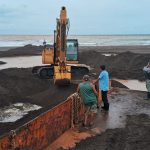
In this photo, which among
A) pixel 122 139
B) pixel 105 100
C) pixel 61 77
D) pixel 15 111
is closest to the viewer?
pixel 122 139

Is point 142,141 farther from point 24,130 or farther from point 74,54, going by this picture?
point 74,54

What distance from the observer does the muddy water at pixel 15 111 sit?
600 inches

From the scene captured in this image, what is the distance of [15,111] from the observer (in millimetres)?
16484

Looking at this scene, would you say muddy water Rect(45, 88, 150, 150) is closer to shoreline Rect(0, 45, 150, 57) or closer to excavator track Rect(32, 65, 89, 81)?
excavator track Rect(32, 65, 89, 81)

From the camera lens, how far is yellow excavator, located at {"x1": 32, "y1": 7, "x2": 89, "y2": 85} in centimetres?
2094

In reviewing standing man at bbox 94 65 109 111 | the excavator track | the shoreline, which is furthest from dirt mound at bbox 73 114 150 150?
the shoreline

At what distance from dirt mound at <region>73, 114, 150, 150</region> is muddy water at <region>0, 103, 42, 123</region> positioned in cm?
454

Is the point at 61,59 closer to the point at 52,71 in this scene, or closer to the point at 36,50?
the point at 52,71

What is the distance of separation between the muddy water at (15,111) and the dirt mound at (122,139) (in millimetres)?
4541

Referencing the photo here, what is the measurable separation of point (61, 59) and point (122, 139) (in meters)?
10.5

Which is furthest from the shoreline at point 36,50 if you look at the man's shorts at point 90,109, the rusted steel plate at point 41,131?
the rusted steel plate at point 41,131

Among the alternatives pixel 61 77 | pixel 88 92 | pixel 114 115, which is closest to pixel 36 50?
pixel 61 77

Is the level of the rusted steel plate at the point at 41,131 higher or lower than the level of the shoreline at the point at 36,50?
higher

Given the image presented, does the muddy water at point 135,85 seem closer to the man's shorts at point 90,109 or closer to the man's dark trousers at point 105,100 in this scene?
the man's dark trousers at point 105,100
